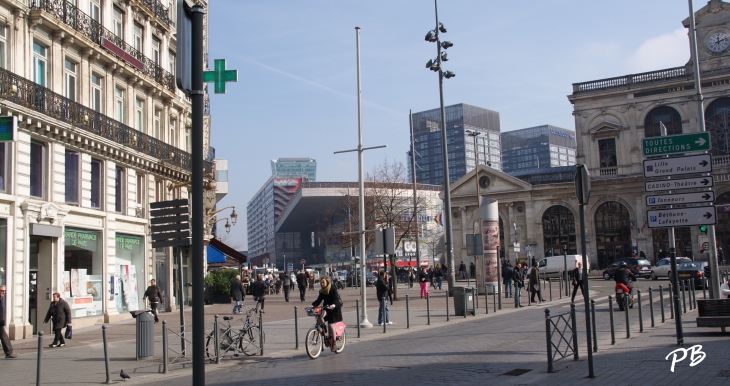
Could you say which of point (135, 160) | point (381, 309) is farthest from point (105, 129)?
point (381, 309)

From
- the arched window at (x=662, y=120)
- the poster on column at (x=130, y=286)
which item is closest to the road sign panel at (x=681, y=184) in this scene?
the poster on column at (x=130, y=286)

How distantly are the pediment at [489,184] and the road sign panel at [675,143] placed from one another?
Result: 205 feet

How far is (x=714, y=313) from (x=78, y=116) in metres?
20.3

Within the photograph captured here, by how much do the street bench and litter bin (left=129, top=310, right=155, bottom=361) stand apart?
11565mm

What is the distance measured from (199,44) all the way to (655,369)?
→ 8.51 metres

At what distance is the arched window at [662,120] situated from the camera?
2621 inches

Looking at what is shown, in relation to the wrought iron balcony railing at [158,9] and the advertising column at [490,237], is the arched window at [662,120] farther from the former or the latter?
the wrought iron balcony railing at [158,9]

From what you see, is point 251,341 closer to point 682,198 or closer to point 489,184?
point 682,198

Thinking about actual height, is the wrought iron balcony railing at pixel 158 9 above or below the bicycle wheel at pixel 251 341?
above

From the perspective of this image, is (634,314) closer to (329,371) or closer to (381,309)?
(381,309)

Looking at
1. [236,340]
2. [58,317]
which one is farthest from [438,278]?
[236,340]

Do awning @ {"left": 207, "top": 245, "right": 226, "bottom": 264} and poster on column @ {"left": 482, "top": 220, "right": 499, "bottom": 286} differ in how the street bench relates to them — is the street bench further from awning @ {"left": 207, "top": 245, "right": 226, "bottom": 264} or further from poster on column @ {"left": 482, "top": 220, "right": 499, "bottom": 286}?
awning @ {"left": 207, "top": 245, "right": 226, "bottom": 264}

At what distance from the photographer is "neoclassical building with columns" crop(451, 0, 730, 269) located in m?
63.3

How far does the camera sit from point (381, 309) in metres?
21.9
